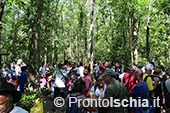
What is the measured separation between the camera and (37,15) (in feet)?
25.2

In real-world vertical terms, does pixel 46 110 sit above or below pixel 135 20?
below

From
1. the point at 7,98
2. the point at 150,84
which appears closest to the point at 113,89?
the point at 150,84

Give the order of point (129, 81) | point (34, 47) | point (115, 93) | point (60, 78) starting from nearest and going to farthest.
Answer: point (115, 93), point (129, 81), point (34, 47), point (60, 78)

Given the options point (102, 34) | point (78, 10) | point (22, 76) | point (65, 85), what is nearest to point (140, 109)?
point (65, 85)

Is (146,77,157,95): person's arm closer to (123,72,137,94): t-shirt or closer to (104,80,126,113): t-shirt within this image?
(123,72,137,94): t-shirt

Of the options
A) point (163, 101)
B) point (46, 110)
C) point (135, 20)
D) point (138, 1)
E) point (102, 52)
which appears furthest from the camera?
point (102, 52)

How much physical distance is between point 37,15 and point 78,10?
2656 cm

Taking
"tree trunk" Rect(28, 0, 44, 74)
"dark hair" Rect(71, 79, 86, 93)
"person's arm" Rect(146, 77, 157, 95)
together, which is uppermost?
"tree trunk" Rect(28, 0, 44, 74)

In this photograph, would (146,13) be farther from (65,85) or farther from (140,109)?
(140,109)

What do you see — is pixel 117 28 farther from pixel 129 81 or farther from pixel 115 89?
pixel 115 89

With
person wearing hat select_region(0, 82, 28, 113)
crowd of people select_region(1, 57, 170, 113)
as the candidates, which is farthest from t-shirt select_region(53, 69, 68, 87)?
person wearing hat select_region(0, 82, 28, 113)

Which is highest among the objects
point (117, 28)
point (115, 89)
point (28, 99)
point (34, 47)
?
point (117, 28)

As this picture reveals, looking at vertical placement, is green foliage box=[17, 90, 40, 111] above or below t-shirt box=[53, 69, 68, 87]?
below

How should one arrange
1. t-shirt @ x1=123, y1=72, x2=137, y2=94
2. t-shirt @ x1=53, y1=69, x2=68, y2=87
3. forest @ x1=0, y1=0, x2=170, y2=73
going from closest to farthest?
t-shirt @ x1=123, y1=72, x2=137, y2=94, t-shirt @ x1=53, y1=69, x2=68, y2=87, forest @ x1=0, y1=0, x2=170, y2=73
